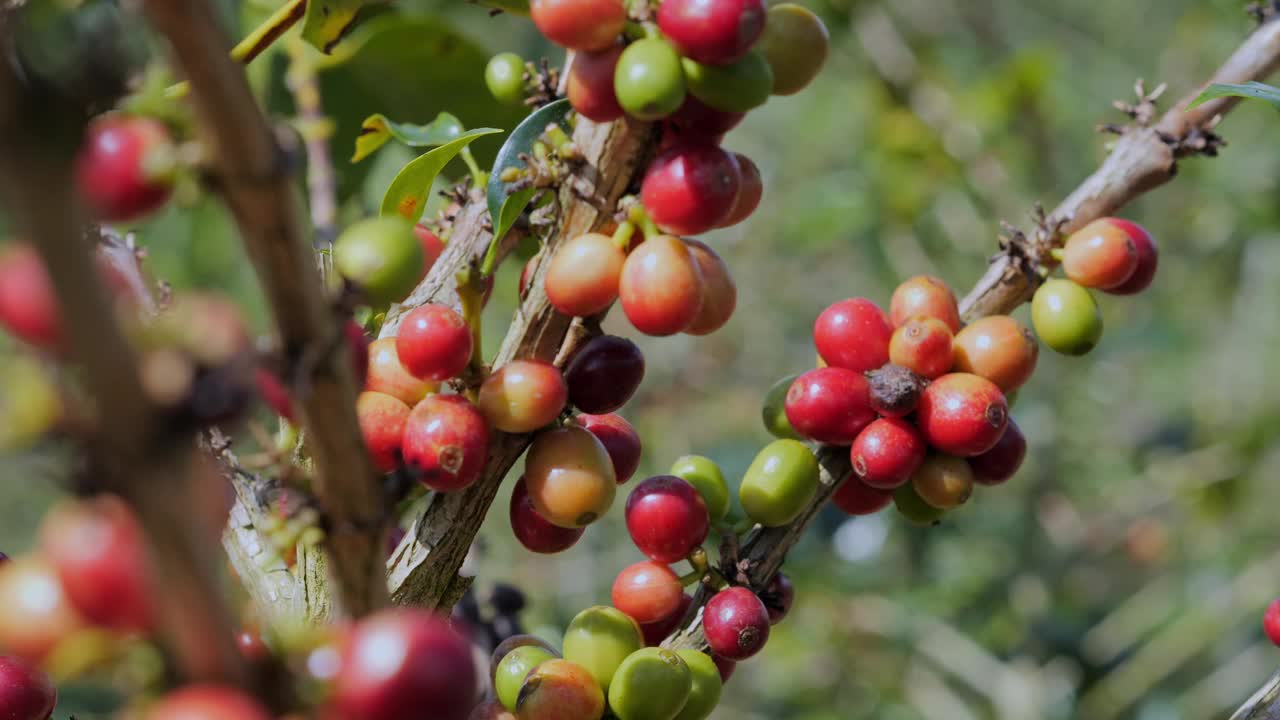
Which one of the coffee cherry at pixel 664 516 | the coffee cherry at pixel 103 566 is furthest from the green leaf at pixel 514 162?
the coffee cherry at pixel 103 566

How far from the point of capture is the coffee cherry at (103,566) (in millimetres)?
521

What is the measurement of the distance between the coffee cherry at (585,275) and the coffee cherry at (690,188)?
2.0 inches

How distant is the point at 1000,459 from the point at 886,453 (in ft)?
0.61

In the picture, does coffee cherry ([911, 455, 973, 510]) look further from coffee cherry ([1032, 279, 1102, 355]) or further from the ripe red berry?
the ripe red berry

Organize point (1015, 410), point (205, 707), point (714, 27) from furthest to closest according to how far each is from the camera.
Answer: point (1015, 410) → point (714, 27) → point (205, 707)

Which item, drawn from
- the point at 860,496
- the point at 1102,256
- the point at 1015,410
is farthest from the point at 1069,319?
the point at 1015,410

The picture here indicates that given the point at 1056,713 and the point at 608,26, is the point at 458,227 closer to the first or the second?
the point at 608,26

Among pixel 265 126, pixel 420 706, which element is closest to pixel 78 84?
pixel 265 126

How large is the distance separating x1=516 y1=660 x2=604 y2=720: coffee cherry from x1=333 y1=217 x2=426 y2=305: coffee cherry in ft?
1.37

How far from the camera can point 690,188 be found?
944mm

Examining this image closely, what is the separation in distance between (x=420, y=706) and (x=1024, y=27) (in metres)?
9.60

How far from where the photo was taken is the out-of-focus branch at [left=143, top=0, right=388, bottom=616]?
517 mm

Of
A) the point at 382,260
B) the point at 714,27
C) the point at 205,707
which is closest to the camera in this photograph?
the point at 205,707

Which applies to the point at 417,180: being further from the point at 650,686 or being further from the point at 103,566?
the point at 103,566
